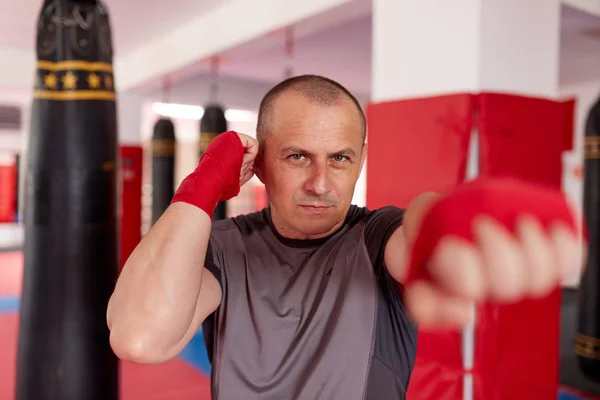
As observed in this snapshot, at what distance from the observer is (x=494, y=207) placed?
1.80 ft

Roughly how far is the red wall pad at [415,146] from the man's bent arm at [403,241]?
120 cm

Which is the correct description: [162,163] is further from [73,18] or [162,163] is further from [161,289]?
[161,289]

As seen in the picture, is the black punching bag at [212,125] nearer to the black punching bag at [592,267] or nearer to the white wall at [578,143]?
the black punching bag at [592,267]

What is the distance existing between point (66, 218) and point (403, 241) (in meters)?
1.56

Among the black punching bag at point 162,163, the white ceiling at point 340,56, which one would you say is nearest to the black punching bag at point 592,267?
the white ceiling at point 340,56

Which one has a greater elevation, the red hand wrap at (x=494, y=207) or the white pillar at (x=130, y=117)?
the white pillar at (x=130, y=117)

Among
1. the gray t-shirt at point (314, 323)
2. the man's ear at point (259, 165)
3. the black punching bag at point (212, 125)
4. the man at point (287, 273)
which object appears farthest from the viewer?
the black punching bag at point (212, 125)

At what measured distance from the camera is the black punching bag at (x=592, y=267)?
3.24 m

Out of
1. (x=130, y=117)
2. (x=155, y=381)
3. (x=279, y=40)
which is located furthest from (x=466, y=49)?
(x=130, y=117)

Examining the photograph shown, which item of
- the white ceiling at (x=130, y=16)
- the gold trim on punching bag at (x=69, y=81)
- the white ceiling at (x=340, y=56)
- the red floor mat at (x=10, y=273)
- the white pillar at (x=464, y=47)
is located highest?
the white ceiling at (x=130, y=16)

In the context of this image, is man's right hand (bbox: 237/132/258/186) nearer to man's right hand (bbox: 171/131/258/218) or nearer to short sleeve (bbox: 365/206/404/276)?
man's right hand (bbox: 171/131/258/218)

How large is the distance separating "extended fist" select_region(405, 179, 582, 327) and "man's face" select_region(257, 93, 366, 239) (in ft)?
1.49

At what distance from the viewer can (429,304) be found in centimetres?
63

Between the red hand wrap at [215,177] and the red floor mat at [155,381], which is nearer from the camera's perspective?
the red hand wrap at [215,177]
